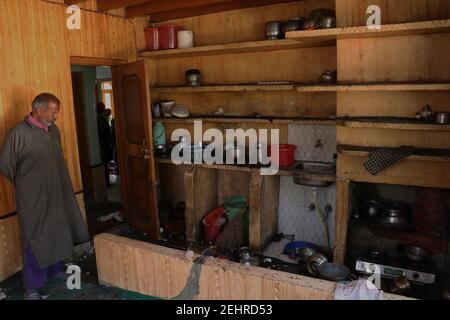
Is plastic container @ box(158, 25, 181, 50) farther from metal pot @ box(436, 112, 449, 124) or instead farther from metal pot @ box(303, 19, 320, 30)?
metal pot @ box(436, 112, 449, 124)

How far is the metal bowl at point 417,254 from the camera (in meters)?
3.05

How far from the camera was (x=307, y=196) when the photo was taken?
13.2 ft

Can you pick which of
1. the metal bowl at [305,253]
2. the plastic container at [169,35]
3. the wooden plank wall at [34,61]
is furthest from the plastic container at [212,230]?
the plastic container at [169,35]

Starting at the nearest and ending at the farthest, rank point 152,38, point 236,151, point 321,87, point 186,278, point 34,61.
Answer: point 186,278 → point 321,87 → point 34,61 → point 236,151 → point 152,38

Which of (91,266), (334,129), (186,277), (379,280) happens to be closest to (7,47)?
(91,266)

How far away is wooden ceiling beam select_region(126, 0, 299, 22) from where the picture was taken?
3781 millimetres

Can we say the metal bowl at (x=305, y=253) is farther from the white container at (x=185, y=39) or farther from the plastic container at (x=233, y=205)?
the white container at (x=185, y=39)

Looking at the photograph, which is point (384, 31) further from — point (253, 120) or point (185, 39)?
point (185, 39)

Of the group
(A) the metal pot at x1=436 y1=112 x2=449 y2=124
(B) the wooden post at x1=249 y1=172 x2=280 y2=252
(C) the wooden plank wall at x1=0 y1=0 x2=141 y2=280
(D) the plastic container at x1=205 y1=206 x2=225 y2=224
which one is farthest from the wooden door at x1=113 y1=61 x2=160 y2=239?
(A) the metal pot at x1=436 y1=112 x2=449 y2=124

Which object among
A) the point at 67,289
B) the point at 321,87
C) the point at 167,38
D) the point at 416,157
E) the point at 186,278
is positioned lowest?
the point at 67,289

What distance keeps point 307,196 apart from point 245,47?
1.71m

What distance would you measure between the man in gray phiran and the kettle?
1450 mm

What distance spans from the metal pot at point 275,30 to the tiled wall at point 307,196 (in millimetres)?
947

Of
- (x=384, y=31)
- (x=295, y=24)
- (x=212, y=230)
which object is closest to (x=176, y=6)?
(x=295, y=24)
